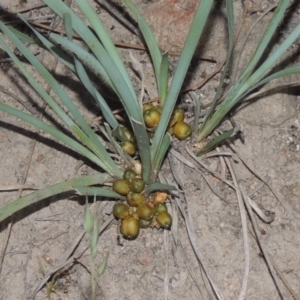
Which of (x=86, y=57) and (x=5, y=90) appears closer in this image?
(x=86, y=57)

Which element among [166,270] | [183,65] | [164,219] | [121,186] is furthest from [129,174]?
[183,65]

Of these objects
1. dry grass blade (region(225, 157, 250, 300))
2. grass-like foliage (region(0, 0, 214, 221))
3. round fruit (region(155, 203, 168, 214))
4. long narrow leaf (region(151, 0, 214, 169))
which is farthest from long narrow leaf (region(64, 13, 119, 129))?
dry grass blade (region(225, 157, 250, 300))

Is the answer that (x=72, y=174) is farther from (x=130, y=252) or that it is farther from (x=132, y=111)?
(x=132, y=111)

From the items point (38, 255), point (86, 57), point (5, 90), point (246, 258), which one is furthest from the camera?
point (5, 90)

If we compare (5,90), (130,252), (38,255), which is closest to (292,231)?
(130,252)

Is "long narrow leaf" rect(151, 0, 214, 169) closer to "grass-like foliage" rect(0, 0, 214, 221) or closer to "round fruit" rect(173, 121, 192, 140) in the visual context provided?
"grass-like foliage" rect(0, 0, 214, 221)

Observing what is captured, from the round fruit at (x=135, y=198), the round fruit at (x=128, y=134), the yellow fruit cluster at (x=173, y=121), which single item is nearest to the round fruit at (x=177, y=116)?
the yellow fruit cluster at (x=173, y=121)

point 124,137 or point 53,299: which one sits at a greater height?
point 124,137
